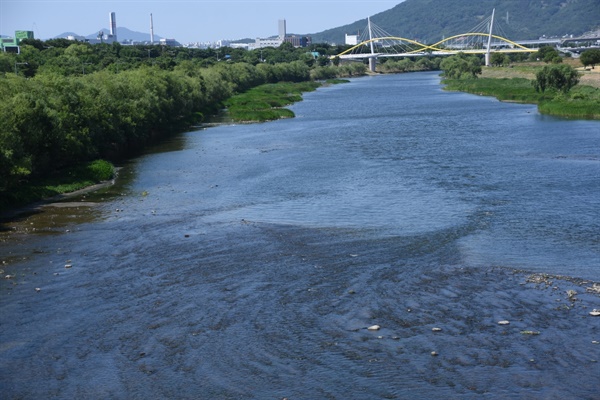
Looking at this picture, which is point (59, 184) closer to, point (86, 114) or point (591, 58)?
point (86, 114)

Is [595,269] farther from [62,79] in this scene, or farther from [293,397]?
[62,79]

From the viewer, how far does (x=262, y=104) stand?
61500 millimetres

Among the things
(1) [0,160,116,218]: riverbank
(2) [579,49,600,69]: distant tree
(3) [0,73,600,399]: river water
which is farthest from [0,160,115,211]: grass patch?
(2) [579,49,600,69]: distant tree

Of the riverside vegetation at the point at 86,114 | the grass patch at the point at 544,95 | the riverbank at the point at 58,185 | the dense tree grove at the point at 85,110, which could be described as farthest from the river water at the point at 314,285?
the grass patch at the point at 544,95

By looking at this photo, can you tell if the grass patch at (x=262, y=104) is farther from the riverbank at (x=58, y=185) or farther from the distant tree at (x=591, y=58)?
the distant tree at (x=591, y=58)

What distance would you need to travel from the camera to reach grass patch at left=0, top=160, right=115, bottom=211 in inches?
963

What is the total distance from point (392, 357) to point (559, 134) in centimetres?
2995

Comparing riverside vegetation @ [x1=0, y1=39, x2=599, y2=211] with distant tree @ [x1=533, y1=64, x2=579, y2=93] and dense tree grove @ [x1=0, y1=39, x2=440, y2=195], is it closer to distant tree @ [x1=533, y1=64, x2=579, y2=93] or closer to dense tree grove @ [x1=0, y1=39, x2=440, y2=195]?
dense tree grove @ [x1=0, y1=39, x2=440, y2=195]

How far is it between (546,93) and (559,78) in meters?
1.79

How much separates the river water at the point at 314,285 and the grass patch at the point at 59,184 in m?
1.01

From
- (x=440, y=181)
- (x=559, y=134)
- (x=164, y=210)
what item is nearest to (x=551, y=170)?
(x=440, y=181)

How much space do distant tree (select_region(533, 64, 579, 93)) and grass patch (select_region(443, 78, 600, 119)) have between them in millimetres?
618

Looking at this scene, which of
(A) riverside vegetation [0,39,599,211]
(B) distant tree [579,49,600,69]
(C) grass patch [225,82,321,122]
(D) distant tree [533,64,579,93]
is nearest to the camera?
(A) riverside vegetation [0,39,599,211]

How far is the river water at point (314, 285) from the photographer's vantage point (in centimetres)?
1139
